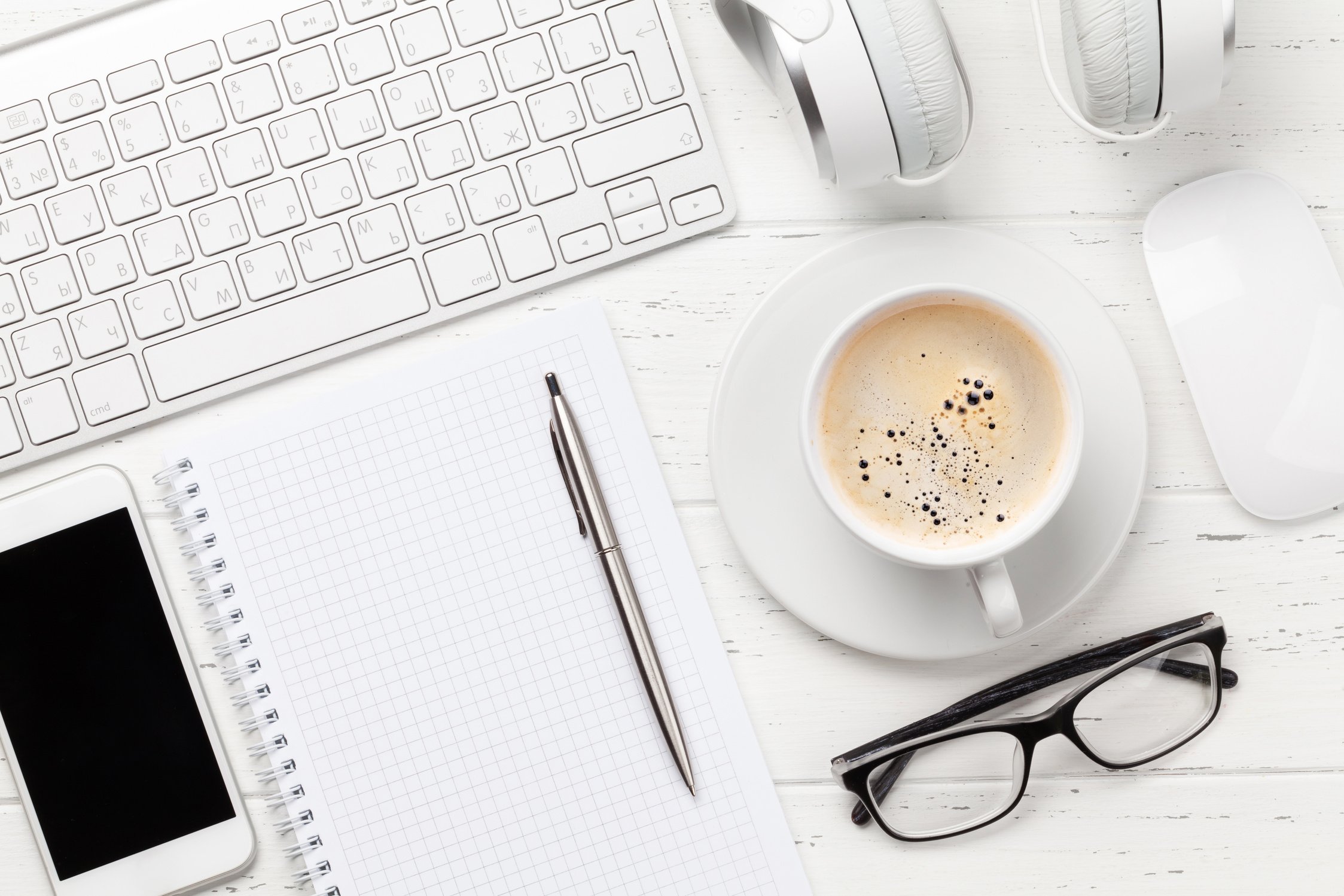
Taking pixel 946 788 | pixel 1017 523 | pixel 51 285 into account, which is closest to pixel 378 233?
pixel 51 285

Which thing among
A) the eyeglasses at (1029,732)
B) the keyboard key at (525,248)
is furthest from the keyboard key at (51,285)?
the eyeglasses at (1029,732)

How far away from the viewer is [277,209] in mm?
667

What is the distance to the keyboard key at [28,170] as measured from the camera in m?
0.68

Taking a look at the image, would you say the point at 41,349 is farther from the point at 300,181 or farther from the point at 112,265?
the point at 300,181

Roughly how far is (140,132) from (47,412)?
0.22 meters

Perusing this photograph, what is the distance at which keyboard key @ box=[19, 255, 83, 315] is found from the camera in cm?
67

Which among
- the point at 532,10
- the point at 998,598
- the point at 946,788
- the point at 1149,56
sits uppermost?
the point at 532,10

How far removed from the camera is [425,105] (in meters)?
0.66

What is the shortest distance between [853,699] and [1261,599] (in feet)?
1.03

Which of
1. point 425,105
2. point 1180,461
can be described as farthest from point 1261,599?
point 425,105

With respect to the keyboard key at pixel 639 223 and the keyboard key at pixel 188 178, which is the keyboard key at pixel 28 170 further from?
the keyboard key at pixel 639 223

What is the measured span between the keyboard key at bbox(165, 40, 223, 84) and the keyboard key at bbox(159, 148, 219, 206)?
0.01 meters

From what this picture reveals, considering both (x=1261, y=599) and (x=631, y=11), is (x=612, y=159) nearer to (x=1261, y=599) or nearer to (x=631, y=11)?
(x=631, y=11)

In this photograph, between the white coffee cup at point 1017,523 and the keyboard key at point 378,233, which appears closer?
the white coffee cup at point 1017,523
